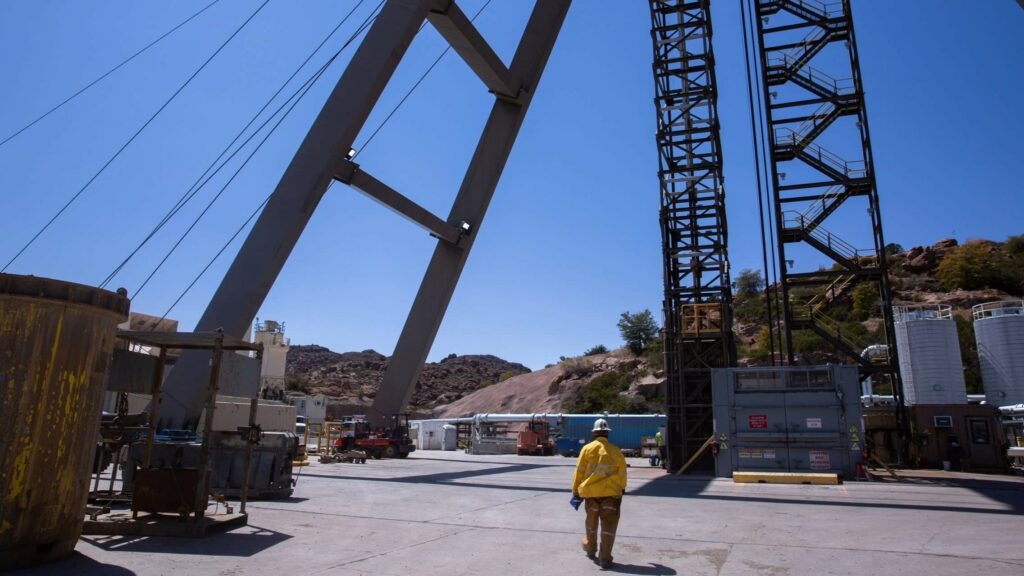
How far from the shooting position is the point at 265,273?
51.5 ft

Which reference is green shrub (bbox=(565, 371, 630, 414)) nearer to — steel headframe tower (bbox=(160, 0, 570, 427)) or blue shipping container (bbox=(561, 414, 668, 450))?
blue shipping container (bbox=(561, 414, 668, 450))

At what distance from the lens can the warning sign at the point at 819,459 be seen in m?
16.5

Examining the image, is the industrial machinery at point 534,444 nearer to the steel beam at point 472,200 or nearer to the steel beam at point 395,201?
the steel beam at point 472,200

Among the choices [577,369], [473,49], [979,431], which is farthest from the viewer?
[577,369]

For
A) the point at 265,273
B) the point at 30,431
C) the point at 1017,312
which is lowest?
the point at 30,431

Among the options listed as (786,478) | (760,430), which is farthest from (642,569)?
(760,430)

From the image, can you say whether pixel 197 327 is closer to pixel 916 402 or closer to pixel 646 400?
pixel 916 402

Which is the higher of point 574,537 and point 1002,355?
point 1002,355

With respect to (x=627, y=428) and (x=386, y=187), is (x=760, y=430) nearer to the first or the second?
(x=386, y=187)

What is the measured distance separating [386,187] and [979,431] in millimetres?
20699

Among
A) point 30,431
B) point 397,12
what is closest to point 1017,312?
point 397,12

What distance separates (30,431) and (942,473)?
22.7 meters

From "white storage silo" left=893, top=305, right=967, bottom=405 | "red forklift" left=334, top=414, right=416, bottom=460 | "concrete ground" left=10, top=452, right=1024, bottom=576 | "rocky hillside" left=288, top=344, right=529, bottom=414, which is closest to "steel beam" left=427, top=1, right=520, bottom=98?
"red forklift" left=334, top=414, right=416, bottom=460

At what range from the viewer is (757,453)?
1714cm
